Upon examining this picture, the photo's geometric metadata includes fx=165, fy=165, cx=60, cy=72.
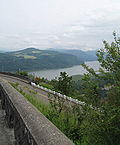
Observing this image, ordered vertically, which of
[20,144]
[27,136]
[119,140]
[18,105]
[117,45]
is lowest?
[119,140]

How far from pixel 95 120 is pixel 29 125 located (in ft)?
4.56

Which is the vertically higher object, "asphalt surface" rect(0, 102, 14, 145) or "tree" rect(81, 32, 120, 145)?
"tree" rect(81, 32, 120, 145)

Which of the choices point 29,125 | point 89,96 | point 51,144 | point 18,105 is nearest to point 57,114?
point 89,96

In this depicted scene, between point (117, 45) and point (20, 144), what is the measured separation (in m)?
2.79

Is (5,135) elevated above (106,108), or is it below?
below

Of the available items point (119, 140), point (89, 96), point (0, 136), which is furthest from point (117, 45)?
point (0, 136)

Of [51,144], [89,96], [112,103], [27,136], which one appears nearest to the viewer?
[51,144]

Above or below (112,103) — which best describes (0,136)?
below

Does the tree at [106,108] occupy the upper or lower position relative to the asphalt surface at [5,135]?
upper

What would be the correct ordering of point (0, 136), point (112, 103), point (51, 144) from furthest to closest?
point (112, 103), point (0, 136), point (51, 144)

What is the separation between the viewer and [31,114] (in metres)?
2.38

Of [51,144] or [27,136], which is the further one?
[27,136]

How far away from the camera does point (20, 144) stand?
2189 millimetres

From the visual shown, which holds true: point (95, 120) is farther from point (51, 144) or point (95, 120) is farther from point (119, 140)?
point (51, 144)
